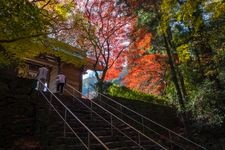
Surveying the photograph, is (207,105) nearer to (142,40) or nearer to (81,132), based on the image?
(81,132)

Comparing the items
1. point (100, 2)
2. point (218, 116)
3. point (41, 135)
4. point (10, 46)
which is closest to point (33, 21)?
point (10, 46)

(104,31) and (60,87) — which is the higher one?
(104,31)

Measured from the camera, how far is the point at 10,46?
10242 millimetres

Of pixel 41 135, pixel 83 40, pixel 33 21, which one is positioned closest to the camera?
pixel 33 21

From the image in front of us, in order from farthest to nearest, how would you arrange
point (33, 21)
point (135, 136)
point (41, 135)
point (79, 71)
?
point (79, 71) → point (135, 136) → point (41, 135) → point (33, 21)

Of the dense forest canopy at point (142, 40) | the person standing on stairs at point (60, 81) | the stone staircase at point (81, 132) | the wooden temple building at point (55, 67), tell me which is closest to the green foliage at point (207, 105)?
the dense forest canopy at point (142, 40)

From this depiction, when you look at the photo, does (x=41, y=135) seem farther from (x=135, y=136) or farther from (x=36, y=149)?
(x=135, y=136)

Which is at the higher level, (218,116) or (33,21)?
(33,21)

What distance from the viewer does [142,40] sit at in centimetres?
2284

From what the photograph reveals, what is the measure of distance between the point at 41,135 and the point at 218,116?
9.54 metres

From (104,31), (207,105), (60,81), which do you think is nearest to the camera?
(207,105)

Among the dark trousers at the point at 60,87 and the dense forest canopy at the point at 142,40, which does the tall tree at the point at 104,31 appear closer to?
the dense forest canopy at the point at 142,40

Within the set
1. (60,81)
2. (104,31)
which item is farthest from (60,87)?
(104,31)

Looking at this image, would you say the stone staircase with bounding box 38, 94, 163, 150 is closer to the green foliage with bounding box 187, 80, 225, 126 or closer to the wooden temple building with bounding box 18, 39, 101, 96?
the green foliage with bounding box 187, 80, 225, 126
